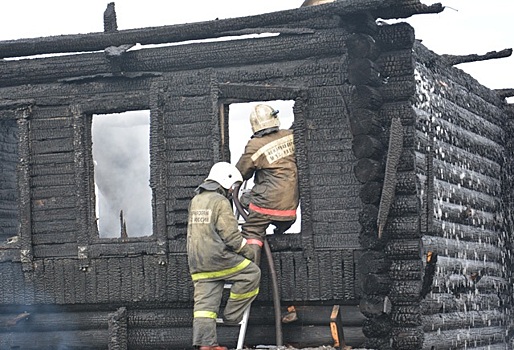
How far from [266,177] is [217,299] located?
1462mm

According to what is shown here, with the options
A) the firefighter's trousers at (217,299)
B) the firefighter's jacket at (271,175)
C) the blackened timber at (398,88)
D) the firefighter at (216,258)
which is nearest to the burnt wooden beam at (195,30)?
the blackened timber at (398,88)

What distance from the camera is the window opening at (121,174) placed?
69.8 feet

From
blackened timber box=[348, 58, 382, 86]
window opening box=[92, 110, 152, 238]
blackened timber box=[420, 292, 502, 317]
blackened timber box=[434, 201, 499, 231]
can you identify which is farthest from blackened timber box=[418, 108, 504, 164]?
window opening box=[92, 110, 152, 238]

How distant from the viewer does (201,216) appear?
42.8ft

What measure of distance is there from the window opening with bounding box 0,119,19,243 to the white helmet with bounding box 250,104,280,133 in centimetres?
518

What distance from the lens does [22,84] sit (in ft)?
49.9

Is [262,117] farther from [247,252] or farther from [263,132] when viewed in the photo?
[247,252]

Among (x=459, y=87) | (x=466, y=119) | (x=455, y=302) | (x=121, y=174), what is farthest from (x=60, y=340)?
(x=121, y=174)

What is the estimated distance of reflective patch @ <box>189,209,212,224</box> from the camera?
1299cm

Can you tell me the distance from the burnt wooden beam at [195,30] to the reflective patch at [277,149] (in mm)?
1281

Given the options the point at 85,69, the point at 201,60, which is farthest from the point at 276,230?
the point at 85,69

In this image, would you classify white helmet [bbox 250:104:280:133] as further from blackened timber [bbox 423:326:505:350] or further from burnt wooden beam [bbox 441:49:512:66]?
burnt wooden beam [bbox 441:49:512:66]

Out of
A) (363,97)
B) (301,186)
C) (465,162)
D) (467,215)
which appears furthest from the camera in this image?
(465,162)

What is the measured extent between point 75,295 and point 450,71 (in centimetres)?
537
